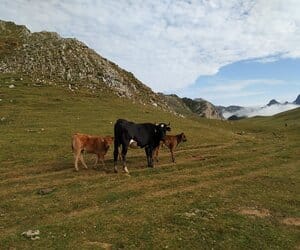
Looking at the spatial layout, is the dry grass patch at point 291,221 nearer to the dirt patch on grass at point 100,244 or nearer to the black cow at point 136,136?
the dirt patch on grass at point 100,244

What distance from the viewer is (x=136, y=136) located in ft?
84.0

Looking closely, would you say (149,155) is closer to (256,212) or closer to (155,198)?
(155,198)

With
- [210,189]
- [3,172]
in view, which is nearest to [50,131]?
[3,172]

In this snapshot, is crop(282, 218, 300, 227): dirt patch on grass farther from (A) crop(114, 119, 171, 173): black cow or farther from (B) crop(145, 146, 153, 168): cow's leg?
(B) crop(145, 146, 153, 168): cow's leg

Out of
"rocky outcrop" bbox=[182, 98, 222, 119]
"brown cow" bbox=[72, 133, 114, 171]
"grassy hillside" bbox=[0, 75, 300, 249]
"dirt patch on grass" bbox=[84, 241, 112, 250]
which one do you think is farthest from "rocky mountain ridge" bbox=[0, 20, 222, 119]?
"rocky outcrop" bbox=[182, 98, 222, 119]

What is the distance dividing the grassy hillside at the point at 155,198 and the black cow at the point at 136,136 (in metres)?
1.20

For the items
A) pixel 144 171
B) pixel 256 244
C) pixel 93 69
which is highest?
pixel 93 69

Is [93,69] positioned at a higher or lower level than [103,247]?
higher

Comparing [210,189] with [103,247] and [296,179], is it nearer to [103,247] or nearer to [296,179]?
[296,179]

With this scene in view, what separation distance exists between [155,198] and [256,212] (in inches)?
170

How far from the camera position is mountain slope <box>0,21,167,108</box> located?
69062 mm

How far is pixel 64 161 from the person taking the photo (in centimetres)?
2917

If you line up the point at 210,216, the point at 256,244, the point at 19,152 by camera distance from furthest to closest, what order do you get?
the point at 19,152
the point at 210,216
the point at 256,244

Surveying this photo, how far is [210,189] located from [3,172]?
12102 mm
